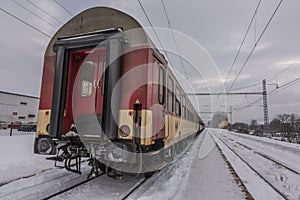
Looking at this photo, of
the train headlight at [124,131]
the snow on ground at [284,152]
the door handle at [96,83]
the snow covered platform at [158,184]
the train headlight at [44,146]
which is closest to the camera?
the train headlight at [124,131]

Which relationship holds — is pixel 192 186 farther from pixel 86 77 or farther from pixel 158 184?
pixel 86 77

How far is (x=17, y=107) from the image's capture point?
3631 centimetres

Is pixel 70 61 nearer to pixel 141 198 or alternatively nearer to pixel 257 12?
pixel 141 198

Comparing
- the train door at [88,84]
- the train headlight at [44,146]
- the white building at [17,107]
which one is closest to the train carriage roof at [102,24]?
the train door at [88,84]

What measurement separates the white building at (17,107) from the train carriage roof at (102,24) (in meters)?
36.6

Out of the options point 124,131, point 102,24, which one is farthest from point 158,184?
point 102,24

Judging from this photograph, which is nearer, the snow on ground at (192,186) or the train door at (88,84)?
the snow on ground at (192,186)

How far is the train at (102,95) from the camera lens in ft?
12.2

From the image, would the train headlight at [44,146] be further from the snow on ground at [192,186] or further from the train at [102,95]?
the snow on ground at [192,186]

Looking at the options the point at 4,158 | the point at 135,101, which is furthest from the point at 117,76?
the point at 4,158

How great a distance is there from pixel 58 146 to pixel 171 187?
8.06ft

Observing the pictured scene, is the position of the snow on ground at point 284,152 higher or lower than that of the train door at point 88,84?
lower

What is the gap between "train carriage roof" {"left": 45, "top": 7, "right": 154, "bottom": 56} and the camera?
12.9 feet

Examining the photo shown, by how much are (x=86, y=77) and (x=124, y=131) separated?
1.61m
